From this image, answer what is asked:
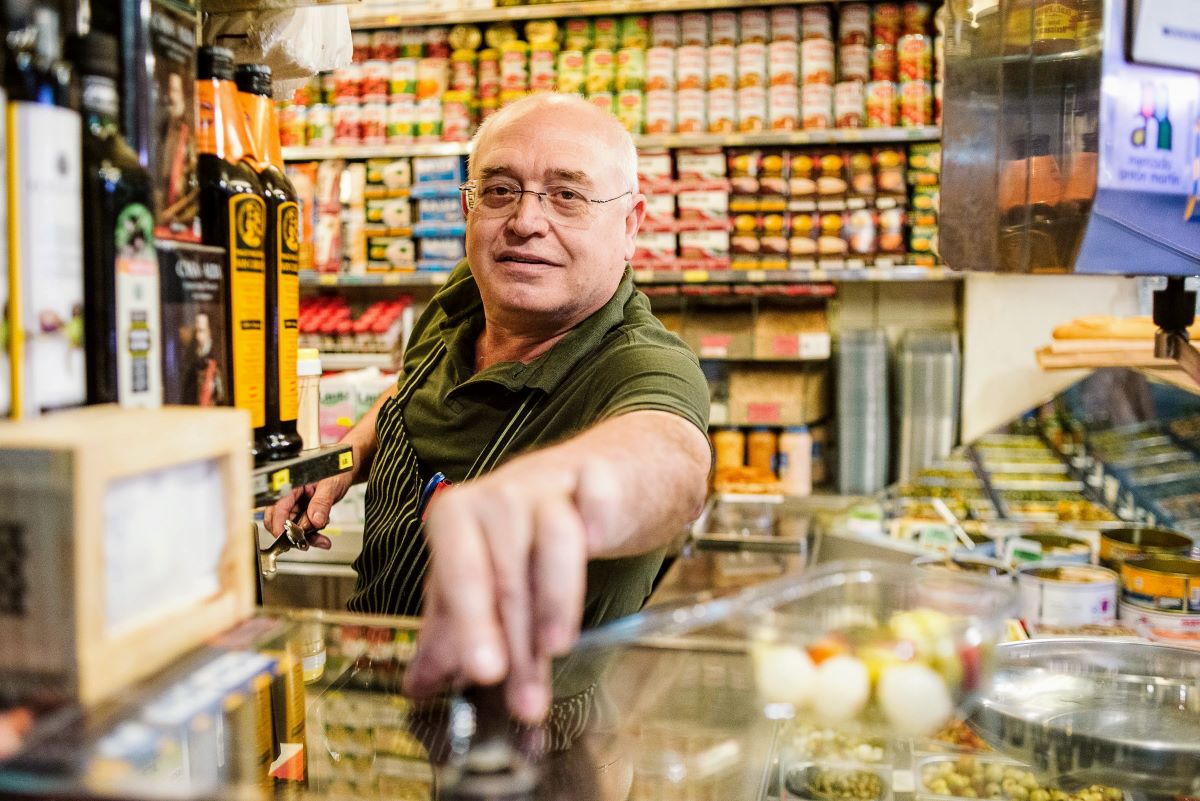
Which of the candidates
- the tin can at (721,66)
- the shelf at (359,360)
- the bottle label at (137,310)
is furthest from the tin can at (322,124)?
the bottle label at (137,310)

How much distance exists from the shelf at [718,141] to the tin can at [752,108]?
0.18ft

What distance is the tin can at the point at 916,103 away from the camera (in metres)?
4.17

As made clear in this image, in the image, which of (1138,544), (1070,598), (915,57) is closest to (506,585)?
(1070,598)

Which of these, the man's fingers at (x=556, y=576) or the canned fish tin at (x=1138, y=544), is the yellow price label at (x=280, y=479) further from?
the canned fish tin at (x=1138, y=544)

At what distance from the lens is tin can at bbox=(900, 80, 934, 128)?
13.7ft

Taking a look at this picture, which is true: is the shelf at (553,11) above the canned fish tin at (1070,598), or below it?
above

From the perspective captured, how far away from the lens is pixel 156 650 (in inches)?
28.6

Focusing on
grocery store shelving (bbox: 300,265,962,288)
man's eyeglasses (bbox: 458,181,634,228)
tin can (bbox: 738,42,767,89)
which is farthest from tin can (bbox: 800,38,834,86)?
man's eyeglasses (bbox: 458,181,634,228)

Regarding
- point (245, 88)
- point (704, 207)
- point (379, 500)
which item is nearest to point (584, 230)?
point (379, 500)

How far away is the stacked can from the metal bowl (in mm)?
3241

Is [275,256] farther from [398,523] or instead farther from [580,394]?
[398,523]

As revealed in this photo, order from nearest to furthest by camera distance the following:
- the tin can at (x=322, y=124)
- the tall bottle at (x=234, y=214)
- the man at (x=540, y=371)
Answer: the tall bottle at (x=234, y=214) < the man at (x=540, y=371) < the tin can at (x=322, y=124)

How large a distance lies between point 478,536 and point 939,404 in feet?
12.8

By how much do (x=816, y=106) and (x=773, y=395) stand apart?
1.18m
